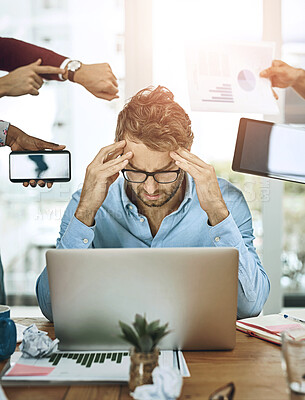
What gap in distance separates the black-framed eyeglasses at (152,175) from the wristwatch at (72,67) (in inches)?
34.0

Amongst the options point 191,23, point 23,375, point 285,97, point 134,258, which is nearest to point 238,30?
point 191,23

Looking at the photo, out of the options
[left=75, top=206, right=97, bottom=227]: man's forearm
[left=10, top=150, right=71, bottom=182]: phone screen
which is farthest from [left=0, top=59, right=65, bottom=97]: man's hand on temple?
[left=75, top=206, right=97, bottom=227]: man's forearm

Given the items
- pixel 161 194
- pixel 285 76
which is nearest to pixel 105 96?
pixel 161 194

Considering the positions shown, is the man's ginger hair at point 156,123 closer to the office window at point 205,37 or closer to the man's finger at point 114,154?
the man's finger at point 114,154

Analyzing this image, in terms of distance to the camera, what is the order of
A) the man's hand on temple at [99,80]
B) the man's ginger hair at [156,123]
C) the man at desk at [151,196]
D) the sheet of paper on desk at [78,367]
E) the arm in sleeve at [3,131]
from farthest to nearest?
the man's hand on temple at [99,80] → the arm in sleeve at [3,131] → the man's ginger hair at [156,123] → the man at desk at [151,196] → the sheet of paper on desk at [78,367]

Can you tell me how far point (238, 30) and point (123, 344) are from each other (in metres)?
1.94

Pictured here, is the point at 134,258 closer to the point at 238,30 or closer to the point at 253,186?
the point at 253,186

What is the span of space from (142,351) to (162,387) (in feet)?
0.32

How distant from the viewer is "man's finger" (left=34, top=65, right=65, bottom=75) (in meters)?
2.46

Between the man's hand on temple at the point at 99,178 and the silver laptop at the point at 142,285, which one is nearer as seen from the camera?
the silver laptop at the point at 142,285

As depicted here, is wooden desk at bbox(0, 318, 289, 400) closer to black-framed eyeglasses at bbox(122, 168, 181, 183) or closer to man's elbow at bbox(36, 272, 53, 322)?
man's elbow at bbox(36, 272, 53, 322)

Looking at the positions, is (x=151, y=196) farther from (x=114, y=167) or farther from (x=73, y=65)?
(x=73, y=65)

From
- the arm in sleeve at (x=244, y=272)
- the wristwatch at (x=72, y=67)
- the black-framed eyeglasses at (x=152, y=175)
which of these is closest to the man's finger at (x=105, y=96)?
the wristwatch at (x=72, y=67)

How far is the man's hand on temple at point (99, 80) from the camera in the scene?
2527 mm
